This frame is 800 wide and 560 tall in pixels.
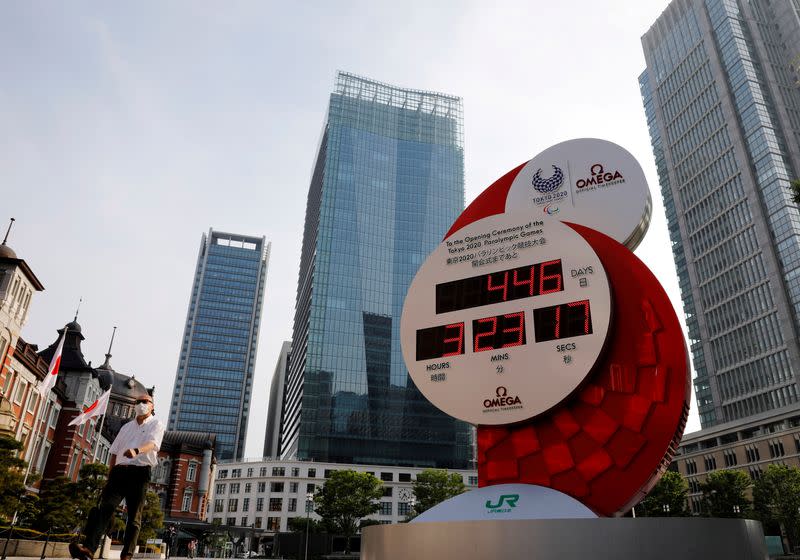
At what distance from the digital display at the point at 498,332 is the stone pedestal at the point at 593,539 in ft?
15.3

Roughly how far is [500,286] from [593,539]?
654 cm

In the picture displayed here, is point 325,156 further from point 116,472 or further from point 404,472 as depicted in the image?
point 116,472

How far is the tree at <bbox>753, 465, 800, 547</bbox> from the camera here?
2103 inches

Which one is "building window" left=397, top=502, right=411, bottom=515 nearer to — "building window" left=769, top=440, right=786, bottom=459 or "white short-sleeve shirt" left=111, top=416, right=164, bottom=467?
"building window" left=769, top=440, right=786, bottom=459

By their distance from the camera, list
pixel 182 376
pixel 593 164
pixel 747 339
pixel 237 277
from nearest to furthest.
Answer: pixel 593 164
pixel 747 339
pixel 182 376
pixel 237 277

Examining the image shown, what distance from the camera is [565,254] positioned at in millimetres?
14148

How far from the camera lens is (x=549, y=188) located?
16625mm

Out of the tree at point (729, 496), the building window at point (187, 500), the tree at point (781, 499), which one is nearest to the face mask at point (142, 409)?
the tree at point (729, 496)

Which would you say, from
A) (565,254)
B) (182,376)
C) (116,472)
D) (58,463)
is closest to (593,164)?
(565,254)

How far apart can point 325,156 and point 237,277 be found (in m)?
81.4

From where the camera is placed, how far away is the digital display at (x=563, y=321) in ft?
43.6

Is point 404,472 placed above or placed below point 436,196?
below

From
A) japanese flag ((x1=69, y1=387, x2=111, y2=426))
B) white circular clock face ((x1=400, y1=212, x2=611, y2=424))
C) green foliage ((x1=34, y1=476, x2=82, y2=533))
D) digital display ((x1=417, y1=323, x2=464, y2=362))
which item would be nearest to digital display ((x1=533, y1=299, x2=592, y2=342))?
white circular clock face ((x1=400, y1=212, x2=611, y2=424))

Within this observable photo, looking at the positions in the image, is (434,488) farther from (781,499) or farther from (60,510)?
(60,510)
